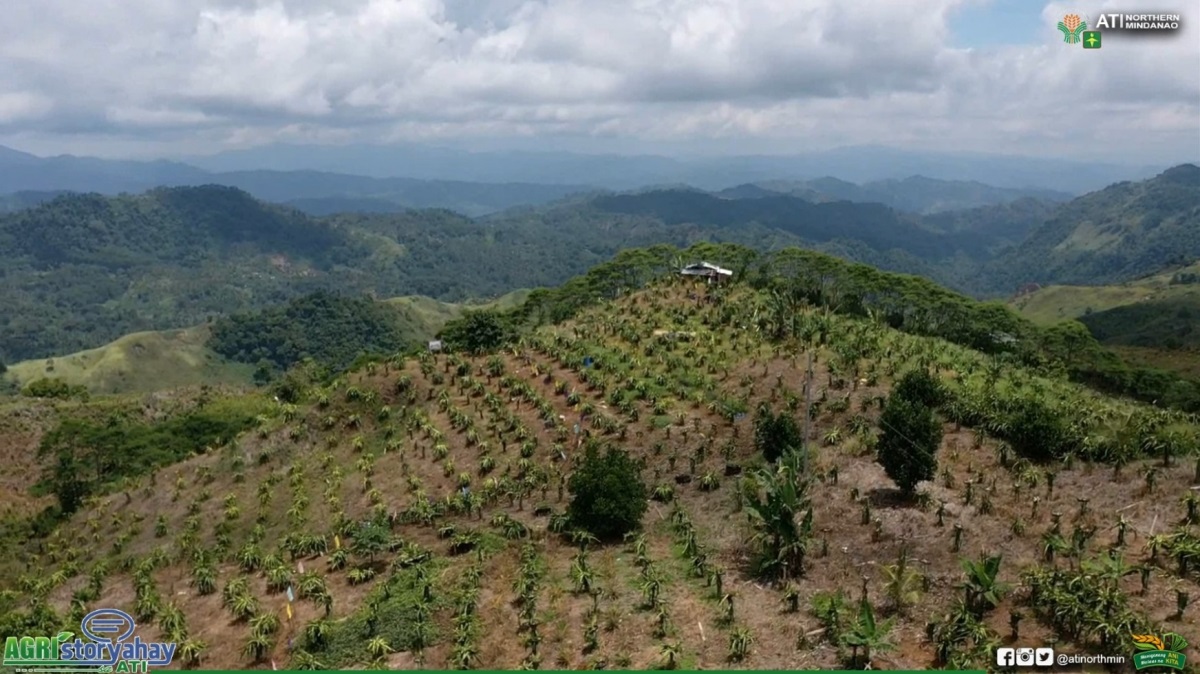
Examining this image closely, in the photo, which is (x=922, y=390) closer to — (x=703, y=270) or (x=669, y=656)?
(x=669, y=656)

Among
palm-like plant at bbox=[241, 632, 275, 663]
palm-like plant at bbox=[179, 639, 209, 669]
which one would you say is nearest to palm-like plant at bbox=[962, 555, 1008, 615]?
palm-like plant at bbox=[241, 632, 275, 663]

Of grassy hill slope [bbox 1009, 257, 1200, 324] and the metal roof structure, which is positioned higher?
the metal roof structure

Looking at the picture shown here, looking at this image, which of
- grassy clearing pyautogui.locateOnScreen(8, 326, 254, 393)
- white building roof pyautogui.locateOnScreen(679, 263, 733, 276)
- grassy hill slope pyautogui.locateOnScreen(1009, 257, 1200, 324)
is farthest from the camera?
grassy hill slope pyautogui.locateOnScreen(1009, 257, 1200, 324)

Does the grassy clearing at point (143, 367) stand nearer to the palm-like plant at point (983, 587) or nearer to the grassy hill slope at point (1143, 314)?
the palm-like plant at point (983, 587)

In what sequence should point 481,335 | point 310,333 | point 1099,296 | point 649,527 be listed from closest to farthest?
point 649,527 < point 481,335 < point 310,333 < point 1099,296

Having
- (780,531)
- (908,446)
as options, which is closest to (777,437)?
(908,446)

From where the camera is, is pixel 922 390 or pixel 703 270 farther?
pixel 703 270

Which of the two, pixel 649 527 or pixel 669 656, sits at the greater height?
pixel 669 656

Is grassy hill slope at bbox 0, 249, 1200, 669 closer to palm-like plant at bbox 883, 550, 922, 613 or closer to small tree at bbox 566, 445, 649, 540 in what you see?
palm-like plant at bbox 883, 550, 922, 613
